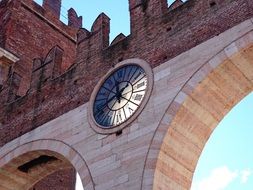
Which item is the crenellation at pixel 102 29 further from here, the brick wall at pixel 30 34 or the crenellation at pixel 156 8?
the brick wall at pixel 30 34

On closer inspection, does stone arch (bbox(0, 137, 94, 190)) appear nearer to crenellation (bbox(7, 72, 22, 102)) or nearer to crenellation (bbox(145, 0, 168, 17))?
crenellation (bbox(7, 72, 22, 102))

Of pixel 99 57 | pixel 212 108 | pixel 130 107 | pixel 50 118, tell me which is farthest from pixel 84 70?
pixel 212 108

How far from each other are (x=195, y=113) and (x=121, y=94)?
173 cm

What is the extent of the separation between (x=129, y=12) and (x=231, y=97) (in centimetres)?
338

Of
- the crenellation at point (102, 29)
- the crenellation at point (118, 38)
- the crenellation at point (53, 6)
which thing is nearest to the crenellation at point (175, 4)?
the crenellation at point (118, 38)

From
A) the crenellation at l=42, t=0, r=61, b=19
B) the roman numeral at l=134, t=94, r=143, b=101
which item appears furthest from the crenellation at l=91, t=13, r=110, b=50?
the crenellation at l=42, t=0, r=61, b=19

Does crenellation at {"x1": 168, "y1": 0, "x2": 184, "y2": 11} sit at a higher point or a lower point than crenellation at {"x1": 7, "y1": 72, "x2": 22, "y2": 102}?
lower

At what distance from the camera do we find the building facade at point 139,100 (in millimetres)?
8797

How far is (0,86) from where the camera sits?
46.3ft

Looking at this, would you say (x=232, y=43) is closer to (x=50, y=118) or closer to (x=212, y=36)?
(x=212, y=36)

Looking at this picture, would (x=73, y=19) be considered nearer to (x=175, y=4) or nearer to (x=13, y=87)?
(x=13, y=87)

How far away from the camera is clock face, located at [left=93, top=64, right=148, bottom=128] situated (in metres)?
9.70

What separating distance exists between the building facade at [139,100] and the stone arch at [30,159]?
0.08 feet

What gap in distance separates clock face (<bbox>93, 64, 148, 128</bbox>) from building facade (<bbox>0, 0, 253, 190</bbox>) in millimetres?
26
